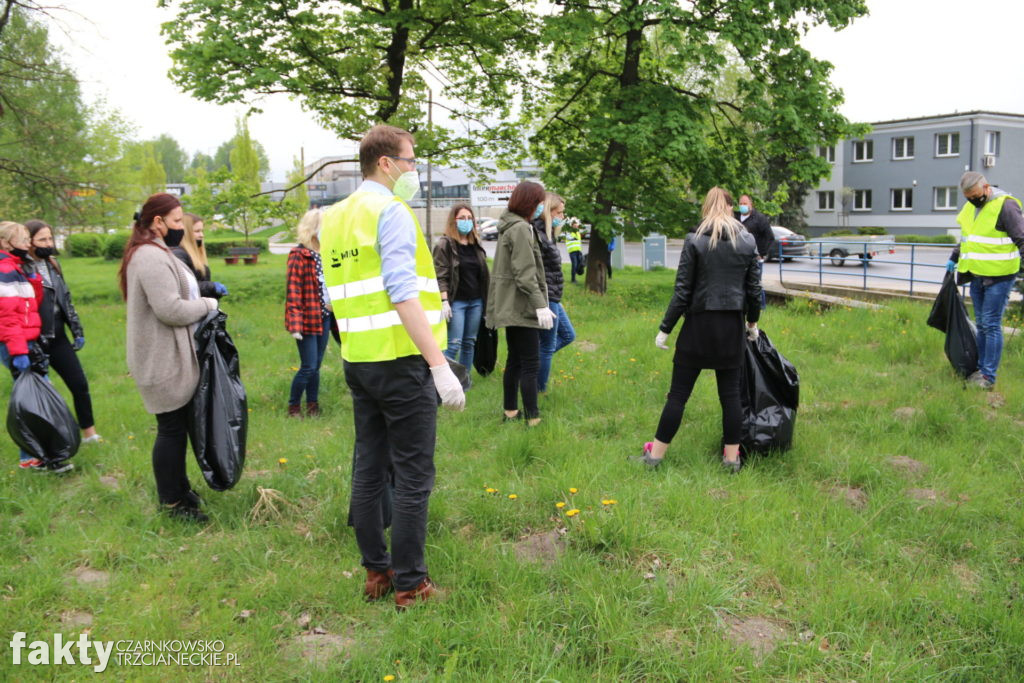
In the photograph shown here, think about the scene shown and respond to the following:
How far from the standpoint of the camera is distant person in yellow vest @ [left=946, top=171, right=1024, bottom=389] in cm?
594

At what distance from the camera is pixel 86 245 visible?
36125 mm

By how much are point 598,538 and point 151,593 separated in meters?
2.06

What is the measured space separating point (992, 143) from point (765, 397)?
43653mm

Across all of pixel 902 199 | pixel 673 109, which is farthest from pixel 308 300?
pixel 902 199

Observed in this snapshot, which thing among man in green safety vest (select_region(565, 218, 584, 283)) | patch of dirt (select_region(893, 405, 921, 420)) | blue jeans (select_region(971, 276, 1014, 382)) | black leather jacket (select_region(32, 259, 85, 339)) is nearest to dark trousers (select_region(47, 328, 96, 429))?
black leather jacket (select_region(32, 259, 85, 339))

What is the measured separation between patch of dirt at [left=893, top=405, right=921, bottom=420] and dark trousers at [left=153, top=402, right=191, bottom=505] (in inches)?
197

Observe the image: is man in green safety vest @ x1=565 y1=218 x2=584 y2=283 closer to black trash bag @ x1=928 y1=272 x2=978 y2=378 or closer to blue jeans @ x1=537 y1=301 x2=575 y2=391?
blue jeans @ x1=537 y1=301 x2=575 y2=391

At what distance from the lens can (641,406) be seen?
608 cm

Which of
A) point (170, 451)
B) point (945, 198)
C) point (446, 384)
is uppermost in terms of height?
point (945, 198)

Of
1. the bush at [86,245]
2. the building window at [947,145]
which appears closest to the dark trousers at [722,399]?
the bush at [86,245]

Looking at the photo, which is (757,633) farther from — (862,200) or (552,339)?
(862,200)

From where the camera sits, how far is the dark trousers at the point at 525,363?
538cm

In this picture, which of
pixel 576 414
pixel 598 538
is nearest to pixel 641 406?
pixel 576 414

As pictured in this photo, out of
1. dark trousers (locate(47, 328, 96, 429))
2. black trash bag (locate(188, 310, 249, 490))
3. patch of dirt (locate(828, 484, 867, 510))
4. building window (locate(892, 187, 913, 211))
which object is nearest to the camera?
black trash bag (locate(188, 310, 249, 490))
